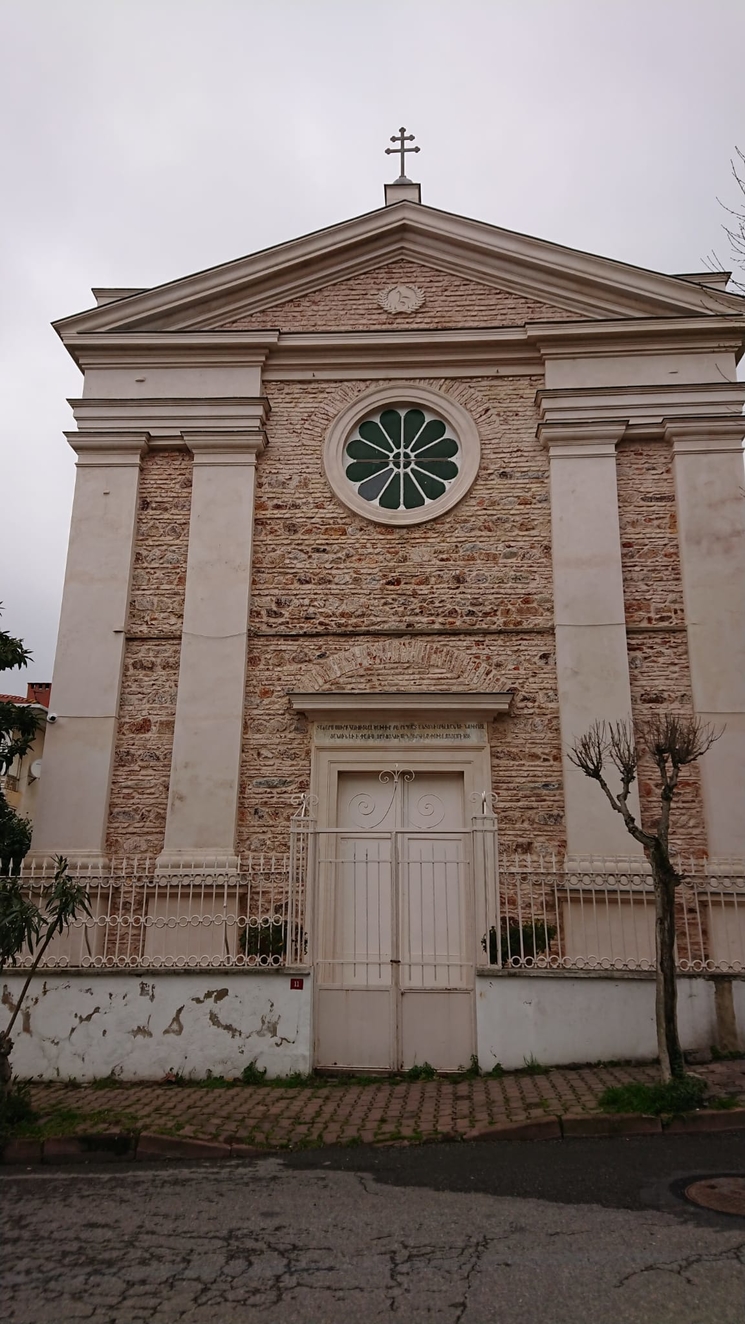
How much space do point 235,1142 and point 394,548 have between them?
22.5ft

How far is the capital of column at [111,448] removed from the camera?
1190 centimetres

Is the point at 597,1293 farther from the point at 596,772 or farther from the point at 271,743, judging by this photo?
the point at 271,743

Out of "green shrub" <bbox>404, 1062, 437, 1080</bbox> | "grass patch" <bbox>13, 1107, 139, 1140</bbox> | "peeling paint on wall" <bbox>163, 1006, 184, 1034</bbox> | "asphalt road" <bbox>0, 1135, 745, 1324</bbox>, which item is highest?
"peeling paint on wall" <bbox>163, 1006, 184, 1034</bbox>

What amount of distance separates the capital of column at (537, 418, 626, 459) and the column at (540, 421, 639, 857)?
12mm

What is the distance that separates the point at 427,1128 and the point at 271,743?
16.3 ft

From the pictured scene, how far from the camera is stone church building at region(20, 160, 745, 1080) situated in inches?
415

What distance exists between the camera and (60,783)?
35.1 ft

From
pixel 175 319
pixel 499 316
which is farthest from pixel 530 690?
pixel 175 319

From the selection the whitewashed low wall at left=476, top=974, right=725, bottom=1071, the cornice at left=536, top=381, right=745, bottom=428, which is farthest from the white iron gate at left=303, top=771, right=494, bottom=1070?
the cornice at left=536, top=381, right=745, bottom=428

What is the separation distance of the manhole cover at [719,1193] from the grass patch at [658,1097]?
3.70ft

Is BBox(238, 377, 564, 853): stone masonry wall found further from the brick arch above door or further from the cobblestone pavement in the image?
the cobblestone pavement

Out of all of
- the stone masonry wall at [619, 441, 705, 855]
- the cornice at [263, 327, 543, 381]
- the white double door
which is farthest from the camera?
the cornice at [263, 327, 543, 381]

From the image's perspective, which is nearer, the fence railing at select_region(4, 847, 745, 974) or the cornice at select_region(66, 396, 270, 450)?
the fence railing at select_region(4, 847, 745, 974)

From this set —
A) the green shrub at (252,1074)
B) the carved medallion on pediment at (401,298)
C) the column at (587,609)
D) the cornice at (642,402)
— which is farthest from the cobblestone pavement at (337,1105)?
the carved medallion on pediment at (401,298)
